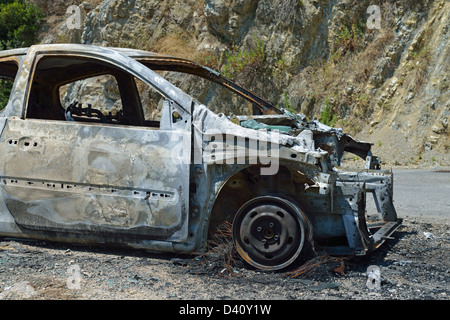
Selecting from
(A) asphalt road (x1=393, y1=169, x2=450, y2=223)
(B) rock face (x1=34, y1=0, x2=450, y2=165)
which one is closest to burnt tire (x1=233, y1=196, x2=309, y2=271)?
(A) asphalt road (x1=393, y1=169, x2=450, y2=223)

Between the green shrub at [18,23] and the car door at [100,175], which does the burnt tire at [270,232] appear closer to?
the car door at [100,175]

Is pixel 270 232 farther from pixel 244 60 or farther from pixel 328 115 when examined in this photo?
pixel 244 60

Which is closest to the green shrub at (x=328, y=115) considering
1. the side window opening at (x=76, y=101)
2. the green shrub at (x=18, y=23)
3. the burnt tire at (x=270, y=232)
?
the side window opening at (x=76, y=101)

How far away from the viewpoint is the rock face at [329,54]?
41.4ft

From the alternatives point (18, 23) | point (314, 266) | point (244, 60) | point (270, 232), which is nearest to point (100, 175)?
point (270, 232)

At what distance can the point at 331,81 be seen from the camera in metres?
14.5

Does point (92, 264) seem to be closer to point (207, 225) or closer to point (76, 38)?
point (207, 225)

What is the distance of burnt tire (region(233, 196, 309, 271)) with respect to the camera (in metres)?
4.07

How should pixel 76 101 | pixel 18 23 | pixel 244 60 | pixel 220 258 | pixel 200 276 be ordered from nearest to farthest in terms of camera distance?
1. pixel 200 276
2. pixel 220 258
3. pixel 76 101
4. pixel 244 60
5. pixel 18 23

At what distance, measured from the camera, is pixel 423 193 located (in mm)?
8039

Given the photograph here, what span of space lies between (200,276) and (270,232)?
653 mm

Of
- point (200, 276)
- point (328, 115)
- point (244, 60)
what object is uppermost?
point (244, 60)

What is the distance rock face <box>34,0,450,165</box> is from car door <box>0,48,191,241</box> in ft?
29.2

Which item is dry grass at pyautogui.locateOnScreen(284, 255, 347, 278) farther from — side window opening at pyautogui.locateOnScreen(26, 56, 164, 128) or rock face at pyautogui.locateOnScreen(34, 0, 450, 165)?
rock face at pyautogui.locateOnScreen(34, 0, 450, 165)
